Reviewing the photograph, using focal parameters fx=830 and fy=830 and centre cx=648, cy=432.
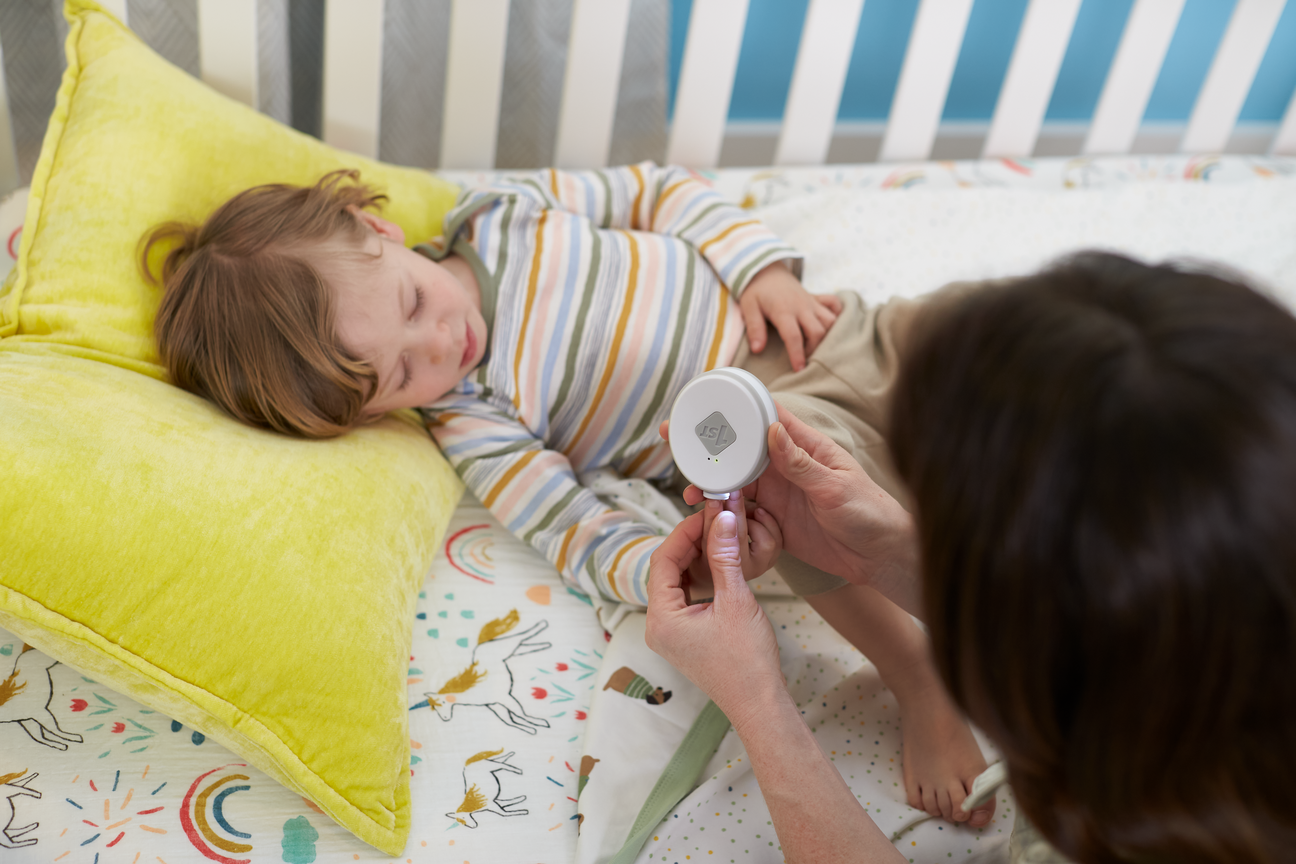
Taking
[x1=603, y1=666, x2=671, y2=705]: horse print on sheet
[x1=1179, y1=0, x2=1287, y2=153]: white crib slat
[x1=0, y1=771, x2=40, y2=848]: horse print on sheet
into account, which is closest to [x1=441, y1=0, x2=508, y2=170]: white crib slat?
[x1=603, y1=666, x2=671, y2=705]: horse print on sheet

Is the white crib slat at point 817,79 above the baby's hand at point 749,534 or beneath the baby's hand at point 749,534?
above

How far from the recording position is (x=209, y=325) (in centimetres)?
92

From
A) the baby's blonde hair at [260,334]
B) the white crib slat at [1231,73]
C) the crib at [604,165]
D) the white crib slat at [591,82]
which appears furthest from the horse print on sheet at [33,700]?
the white crib slat at [1231,73]

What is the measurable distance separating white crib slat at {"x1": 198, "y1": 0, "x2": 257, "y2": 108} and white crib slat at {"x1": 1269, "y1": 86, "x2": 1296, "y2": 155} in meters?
1.90

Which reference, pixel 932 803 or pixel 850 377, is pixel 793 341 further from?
pixel 932 803

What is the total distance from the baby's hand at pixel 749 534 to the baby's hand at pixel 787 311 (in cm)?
33

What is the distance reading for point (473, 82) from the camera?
4.28ft

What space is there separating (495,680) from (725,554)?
322 millimetres

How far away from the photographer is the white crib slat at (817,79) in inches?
53.6

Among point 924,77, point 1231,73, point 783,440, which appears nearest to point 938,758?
point 783,440

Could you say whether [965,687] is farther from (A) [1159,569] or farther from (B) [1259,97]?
(B) [1259,97]

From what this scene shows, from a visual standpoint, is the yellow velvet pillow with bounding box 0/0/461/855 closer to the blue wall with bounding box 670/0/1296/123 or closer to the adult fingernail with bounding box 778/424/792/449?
the adult fingernail with bounding box 778/424/792/449

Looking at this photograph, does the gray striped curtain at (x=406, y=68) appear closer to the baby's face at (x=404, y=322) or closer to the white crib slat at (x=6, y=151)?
the white crib slat at (x=6, y=151)

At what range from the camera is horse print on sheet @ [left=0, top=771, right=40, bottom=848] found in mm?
667
